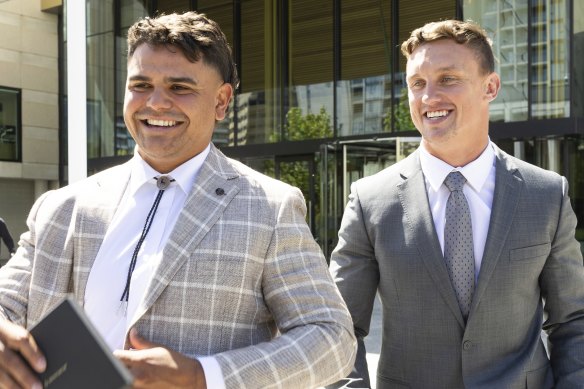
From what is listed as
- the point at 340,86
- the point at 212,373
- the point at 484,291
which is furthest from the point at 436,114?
the point at 340,86

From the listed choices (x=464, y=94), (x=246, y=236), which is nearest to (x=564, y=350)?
(x=464, y=94)

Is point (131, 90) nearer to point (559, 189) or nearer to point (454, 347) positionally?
point (454, 347)

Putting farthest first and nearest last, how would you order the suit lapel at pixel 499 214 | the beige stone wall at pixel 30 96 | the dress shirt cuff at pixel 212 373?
the beige stone wall at pixel 30 96 → the suit lapel at pixel 499 214 → the dress shirt cuff at pixel 212 373

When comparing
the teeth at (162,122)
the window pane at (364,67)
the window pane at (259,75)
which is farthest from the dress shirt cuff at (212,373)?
the window pane at (259,75)

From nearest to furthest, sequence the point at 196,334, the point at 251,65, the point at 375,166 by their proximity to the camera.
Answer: the point at 196,334 < the point at 375,166 < the point at 251,65

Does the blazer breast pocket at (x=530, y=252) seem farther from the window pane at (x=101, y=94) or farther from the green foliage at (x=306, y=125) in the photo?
the window pane at (x=101, y=94)

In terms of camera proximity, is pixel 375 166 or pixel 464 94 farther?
pixel 375 166

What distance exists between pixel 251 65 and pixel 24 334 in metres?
16.3

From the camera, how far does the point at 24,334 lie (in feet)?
4.46

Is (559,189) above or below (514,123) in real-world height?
below

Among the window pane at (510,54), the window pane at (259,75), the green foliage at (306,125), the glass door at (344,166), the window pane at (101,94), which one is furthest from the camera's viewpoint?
the window pane at (101,94)

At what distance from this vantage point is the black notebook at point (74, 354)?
3.83 ft

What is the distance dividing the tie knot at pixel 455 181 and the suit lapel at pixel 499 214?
115 mm

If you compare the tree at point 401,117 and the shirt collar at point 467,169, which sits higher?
the tree at point 401,117
